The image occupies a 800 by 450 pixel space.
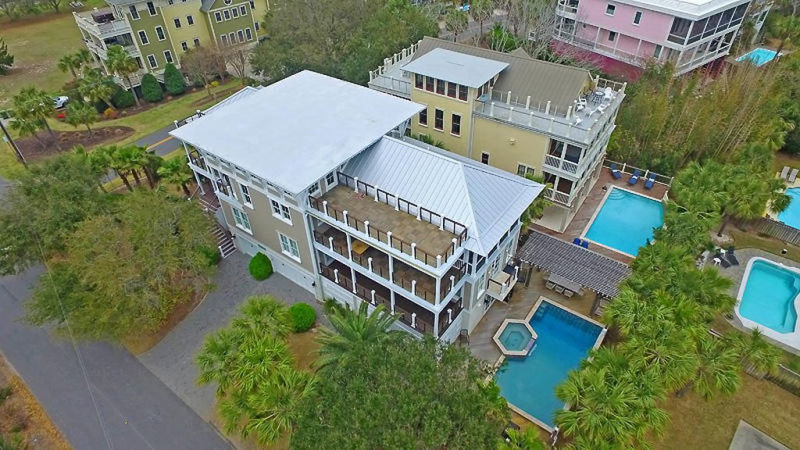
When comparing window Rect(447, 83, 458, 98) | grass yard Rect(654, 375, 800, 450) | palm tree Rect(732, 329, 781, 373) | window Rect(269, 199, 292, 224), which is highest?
window Rect(447, 83, 458, 98)

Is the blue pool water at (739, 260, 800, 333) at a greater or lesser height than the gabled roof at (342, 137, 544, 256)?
lesser

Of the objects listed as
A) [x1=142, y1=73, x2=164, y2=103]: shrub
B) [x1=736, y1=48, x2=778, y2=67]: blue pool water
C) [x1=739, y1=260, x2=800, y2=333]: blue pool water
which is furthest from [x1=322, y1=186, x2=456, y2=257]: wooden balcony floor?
[x1=736, y1=48, x2=778, y2=67]: blue pool water

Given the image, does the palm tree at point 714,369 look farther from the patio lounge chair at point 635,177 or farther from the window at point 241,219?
the window at point 241,219

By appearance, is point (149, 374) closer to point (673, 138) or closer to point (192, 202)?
point (192, 202)

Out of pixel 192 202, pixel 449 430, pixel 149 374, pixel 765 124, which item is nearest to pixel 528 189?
pixel 449 430

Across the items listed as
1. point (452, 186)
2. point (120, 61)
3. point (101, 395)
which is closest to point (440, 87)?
point (452, 186)

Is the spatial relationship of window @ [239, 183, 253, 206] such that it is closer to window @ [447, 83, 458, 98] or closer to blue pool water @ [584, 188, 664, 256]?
window @ [447, 83, 458, 98]

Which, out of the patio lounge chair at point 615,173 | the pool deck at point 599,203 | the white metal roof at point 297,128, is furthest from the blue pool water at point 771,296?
the white metal roof at point 297,128

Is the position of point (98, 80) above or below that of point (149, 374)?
above

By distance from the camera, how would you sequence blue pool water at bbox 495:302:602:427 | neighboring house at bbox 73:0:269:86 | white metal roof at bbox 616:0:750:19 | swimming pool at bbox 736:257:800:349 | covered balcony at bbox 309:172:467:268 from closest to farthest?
covered balcony at bbox 309:172:467:268 → blue pool water at bbox 495:302:602:427 → swimming pool at bbox 736:257:800:349 → white metal roof at bbox 616:0:750:19 → neighboring house at bbox 73:0:269:86
